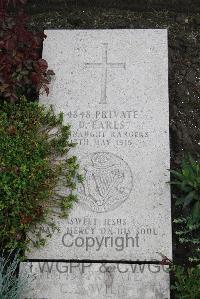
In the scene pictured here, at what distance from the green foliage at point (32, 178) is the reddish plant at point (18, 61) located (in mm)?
241

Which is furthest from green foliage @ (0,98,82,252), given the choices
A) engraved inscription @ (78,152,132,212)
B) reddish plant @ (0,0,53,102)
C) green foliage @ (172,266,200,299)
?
green foliage @ (172,266,200,299)

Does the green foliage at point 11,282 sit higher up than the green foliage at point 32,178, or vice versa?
the green foliage at point 32,178

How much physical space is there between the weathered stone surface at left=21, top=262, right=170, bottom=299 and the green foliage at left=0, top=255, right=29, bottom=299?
0.09 metres

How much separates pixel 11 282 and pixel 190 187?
1.44 m

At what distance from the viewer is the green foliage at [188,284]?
386cm

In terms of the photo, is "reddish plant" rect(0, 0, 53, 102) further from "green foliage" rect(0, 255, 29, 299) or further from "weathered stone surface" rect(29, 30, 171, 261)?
"green foliage" rect(0, 255, 29, 299)

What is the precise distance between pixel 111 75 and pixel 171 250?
1.49 m

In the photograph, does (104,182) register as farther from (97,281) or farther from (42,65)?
→ (42,65)

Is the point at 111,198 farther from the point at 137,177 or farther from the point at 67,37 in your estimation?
the point at 67,37

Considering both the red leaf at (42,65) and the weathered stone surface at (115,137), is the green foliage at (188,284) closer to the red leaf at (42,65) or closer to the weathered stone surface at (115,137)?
the weathered stone surface at (115,137)

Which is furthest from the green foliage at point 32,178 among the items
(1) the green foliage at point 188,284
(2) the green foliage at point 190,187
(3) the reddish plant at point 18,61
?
(1) the green foliage at point 188,284

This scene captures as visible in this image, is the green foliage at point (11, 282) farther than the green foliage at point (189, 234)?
No

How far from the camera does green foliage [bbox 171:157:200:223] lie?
13.9ft

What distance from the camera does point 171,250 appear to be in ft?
13.4
